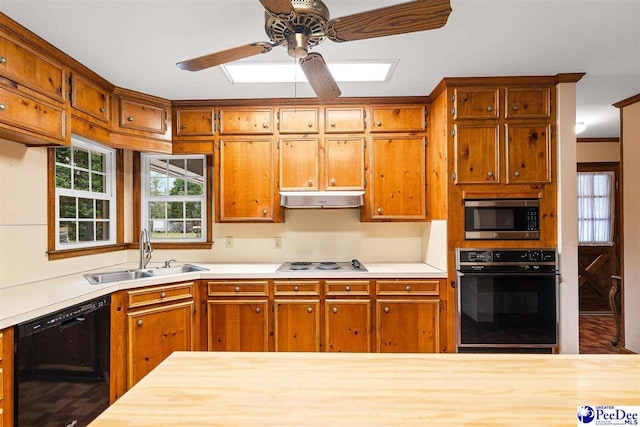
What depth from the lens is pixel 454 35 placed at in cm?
212

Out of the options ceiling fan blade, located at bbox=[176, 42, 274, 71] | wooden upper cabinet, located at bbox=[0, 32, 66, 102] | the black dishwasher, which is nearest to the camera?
ceiling fan blade, located at bbox=[176, 42, 274, 71]

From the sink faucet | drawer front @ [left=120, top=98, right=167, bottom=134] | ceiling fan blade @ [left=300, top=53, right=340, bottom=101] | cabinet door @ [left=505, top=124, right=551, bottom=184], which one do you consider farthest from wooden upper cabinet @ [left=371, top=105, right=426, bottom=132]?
the sink faucet

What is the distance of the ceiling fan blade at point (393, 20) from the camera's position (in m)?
1.33

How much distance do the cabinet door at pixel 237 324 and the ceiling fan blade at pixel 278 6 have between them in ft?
7.03

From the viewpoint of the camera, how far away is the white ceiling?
186 centimetres

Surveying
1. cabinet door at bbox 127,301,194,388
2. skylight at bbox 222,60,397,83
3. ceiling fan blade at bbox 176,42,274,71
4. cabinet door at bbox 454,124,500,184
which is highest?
skylight at bbox 222,60,397,83

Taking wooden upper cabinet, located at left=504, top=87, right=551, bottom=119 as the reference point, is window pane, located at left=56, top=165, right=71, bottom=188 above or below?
below

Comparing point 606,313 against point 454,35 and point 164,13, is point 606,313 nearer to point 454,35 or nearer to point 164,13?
point 454,35

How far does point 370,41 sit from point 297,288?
1877 millimetres

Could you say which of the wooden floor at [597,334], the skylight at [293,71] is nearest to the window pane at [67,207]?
the skylight at [293,71]

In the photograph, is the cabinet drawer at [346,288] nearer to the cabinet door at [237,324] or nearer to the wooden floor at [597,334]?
the cabinet door at [237,324]

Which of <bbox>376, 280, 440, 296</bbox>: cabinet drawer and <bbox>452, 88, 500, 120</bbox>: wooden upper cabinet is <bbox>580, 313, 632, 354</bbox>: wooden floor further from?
<bbox>452, 88, 500, 120</bbox>: wooden upper cabinet

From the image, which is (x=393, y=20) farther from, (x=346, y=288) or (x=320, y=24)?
(x=346, y=288)

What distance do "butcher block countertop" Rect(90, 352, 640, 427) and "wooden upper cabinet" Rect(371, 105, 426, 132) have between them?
8.11 ft
